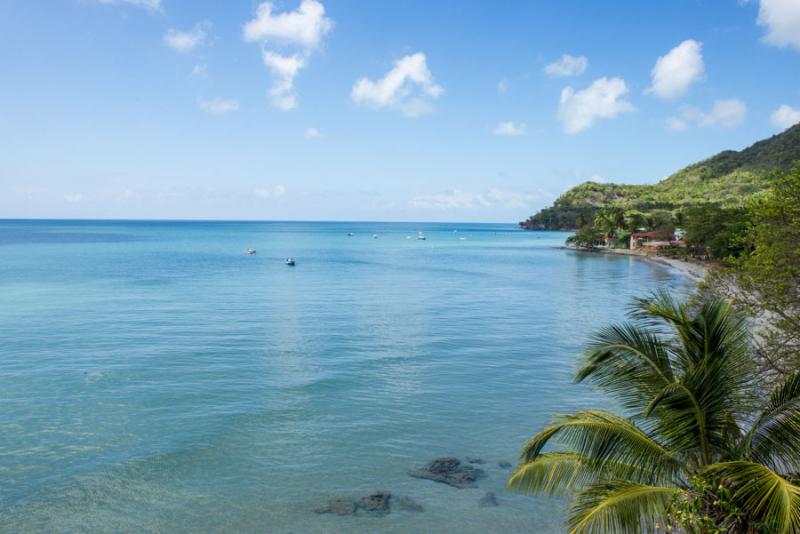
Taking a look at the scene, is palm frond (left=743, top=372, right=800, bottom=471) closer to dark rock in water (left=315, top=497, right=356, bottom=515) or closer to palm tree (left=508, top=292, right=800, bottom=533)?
palm tree (left=508, top=292, right=800, bottom=533)

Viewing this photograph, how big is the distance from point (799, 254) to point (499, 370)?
1474cm

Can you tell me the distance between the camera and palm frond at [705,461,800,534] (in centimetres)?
680

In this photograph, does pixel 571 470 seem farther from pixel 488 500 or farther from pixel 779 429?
pixel 488 500

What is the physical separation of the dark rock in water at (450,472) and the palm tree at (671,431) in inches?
237

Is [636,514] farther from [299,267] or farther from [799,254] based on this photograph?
[299,267]

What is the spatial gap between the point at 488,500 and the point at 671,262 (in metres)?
90.3

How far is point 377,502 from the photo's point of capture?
48.8 feet

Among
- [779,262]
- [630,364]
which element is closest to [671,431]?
[630,364]

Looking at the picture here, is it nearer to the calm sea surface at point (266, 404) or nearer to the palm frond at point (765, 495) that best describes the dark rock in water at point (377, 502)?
the calm sea surface at point (266, 404)

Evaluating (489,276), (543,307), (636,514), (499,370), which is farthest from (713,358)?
(489,276)

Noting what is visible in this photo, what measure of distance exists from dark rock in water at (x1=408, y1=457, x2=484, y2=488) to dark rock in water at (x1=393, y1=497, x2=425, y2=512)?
52.0 inches

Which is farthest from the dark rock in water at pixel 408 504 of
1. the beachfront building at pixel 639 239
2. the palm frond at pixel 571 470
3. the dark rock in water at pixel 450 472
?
the beachfront building at pixel 639 239

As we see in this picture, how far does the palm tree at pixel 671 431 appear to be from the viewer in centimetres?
820

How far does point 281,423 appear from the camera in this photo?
20516mm
